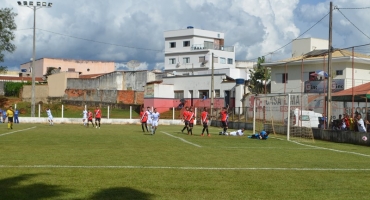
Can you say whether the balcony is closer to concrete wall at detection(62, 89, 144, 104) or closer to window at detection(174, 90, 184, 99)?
window at detection(174, 90, 184, 99)

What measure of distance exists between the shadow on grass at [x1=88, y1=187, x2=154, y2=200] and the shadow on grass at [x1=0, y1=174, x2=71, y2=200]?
774 millimetres

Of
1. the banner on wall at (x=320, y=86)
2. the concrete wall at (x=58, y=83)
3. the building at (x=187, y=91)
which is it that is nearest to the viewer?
the banner on wall at (x=320, y=86)

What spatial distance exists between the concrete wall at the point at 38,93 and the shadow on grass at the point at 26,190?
222 ft

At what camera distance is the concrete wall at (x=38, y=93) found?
77.0 meters

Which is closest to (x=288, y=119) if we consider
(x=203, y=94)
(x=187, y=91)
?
(x=203, y=94)

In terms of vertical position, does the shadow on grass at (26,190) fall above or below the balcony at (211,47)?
below

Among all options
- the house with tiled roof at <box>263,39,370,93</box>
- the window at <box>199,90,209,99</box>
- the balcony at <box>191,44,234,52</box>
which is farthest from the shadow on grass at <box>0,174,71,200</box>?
the balcony at <box>191,44,234,52</box>

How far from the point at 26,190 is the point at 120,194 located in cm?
198

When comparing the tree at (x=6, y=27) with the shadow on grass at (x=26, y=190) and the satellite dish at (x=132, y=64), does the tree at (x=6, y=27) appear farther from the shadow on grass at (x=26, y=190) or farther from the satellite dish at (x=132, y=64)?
the shadow on grass at (x=26, y=190)

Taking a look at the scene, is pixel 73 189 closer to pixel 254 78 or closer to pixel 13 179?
pixel 13 179

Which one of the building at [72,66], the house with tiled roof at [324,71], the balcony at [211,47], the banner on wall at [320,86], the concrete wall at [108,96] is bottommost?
the concrete wall at [108,96]

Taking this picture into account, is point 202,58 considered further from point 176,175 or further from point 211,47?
point 176,175

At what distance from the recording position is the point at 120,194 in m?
10.4

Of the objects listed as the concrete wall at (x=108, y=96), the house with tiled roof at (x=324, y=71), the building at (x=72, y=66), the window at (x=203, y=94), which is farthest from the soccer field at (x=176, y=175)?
the building at (x=72, y=66)
